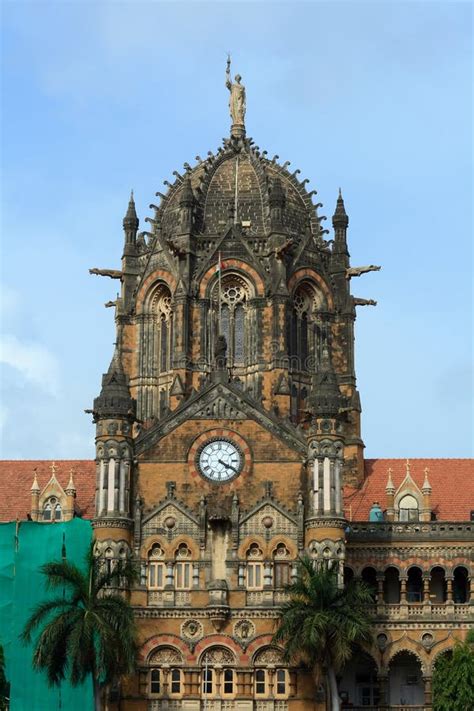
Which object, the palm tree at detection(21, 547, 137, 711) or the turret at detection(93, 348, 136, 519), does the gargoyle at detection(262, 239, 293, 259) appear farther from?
the palm tree at detection(21, 547, 137, 711)

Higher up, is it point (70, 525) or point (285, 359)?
point (285, 359)

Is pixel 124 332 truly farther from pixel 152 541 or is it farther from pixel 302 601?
pixel 302 601

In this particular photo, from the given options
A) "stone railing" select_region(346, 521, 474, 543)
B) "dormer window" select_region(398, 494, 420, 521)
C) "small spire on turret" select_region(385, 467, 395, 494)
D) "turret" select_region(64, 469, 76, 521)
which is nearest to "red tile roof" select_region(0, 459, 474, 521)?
"turret" select_region(64, 469, 76, 521)

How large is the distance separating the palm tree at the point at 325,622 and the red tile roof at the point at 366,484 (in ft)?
42.1

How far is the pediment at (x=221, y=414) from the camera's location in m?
81.3

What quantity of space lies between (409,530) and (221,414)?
37.4 feet

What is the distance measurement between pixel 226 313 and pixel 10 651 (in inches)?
891

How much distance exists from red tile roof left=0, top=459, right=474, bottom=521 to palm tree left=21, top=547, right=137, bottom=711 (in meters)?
14.6

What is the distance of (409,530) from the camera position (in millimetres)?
83250

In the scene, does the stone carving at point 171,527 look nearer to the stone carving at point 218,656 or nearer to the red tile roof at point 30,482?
the stone carving at point 218,656

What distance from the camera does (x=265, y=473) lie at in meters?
80.9

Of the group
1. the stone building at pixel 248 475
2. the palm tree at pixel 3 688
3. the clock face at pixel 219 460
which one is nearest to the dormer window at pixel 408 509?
the stone building at pixel 248 475

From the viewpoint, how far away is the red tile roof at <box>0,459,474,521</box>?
3467 inches

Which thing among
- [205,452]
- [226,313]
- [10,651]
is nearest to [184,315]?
[226,313]
